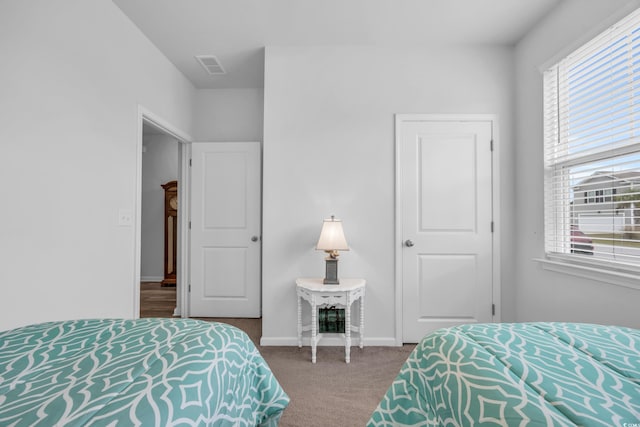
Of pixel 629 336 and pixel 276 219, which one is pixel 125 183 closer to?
pixel 276 219

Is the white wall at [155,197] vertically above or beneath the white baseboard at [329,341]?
above

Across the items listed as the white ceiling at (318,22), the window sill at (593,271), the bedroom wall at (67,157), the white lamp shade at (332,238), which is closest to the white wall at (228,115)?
the white ceiling at (318,22)

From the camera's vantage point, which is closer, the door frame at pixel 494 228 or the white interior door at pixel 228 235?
the door frame at pixel 494 228

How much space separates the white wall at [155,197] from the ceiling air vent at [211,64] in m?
2.63

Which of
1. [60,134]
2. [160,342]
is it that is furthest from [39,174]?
[160,342]

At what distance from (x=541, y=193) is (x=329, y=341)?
2091mm

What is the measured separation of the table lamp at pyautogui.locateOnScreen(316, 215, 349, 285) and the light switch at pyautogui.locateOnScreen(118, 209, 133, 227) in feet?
4.76

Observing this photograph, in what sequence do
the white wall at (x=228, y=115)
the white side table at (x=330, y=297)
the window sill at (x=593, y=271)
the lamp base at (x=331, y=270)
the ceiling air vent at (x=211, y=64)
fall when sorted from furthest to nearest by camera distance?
the white wall at (x=228, y=115)
the ceiling air vent at (x=211, y=64)
the lamp base at (x=331, y=270)
the white side table at (x=330, y=297)
the window sill at (x=593, y=271)

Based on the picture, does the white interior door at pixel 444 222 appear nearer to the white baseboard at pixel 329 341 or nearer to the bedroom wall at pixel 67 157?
the white baseboard at pixel 329 341

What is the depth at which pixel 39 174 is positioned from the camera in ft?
5.34

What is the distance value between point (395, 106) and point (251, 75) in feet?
5.25

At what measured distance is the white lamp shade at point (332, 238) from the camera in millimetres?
2465

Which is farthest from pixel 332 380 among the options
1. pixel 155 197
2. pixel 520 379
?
pixel 155 197

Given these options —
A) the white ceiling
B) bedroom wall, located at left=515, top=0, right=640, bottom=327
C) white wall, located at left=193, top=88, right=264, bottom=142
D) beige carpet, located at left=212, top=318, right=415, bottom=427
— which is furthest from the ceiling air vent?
bedroom wall, located at left=515, top=0, right=640, bottom=327
